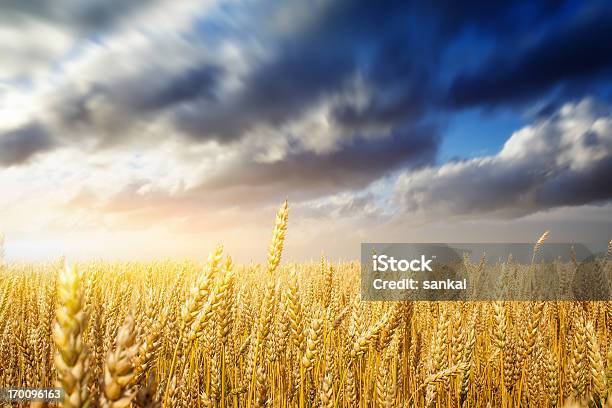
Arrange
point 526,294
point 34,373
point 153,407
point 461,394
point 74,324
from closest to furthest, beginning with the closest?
point 74,324
point 153,407
point 461,394
point 34,373
point 526,294

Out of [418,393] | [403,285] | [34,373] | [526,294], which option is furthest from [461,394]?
[526,294]

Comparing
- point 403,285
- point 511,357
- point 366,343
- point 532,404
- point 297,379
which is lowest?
point 532,404

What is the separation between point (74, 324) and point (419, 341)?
347cm

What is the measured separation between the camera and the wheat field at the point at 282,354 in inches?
38.0

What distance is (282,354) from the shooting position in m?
3.49

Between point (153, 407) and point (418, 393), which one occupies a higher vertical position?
point (153, 407)

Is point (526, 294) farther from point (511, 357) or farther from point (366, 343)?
point (366, 343)

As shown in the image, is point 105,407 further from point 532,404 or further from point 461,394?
point 532,404

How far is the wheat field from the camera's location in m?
0.97

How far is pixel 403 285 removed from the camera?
149 inches

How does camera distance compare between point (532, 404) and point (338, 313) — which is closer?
point (532, 404)

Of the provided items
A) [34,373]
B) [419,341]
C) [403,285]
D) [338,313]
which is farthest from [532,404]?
[34,373]

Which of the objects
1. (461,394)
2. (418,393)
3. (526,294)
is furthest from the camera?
(526,294)

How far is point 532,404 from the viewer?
10.6 feet
